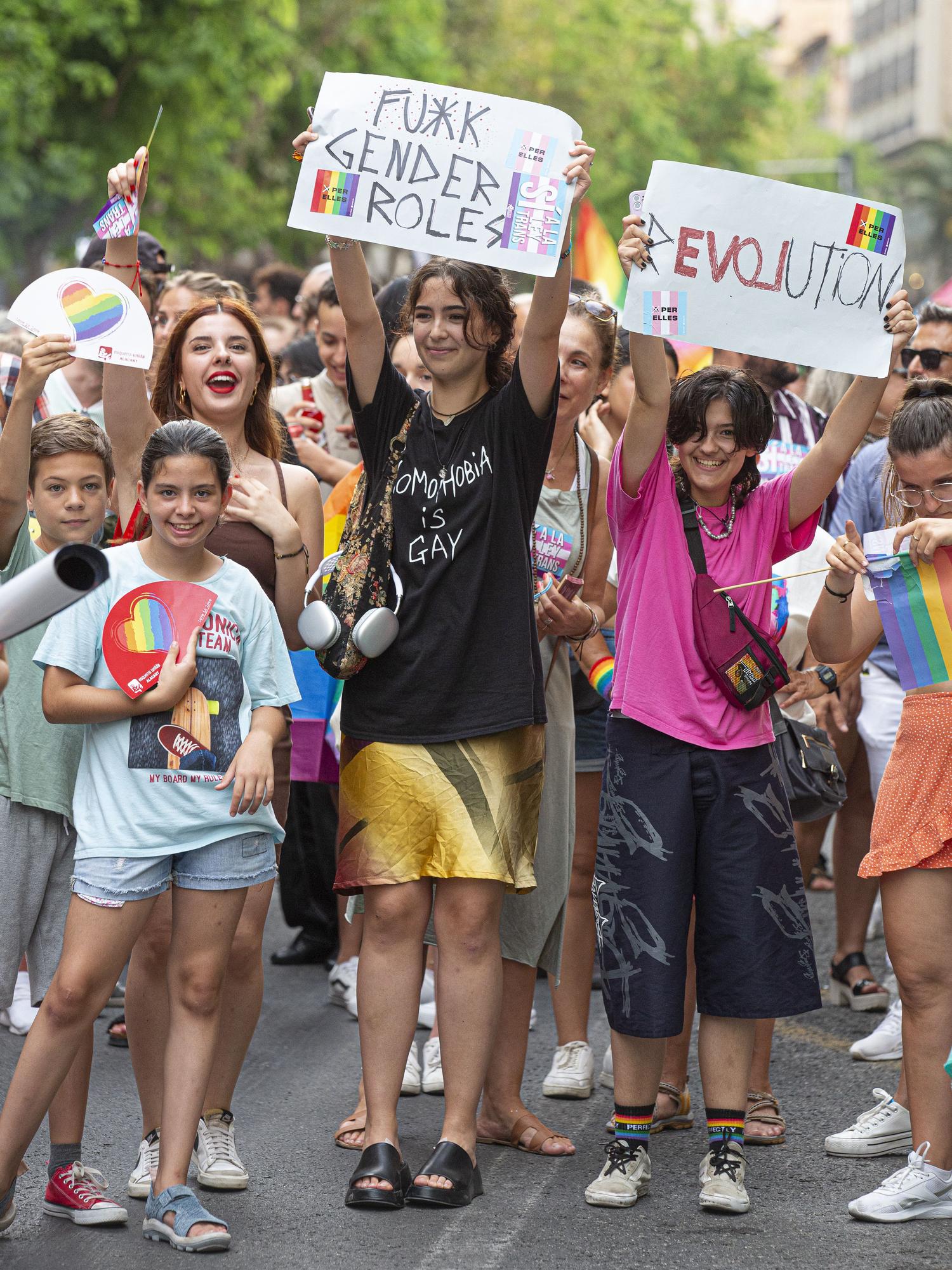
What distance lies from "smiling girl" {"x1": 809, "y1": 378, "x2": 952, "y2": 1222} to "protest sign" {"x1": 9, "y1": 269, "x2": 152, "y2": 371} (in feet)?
5.78

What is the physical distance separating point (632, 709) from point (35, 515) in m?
1.55

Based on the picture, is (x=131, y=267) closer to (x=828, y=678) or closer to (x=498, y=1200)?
(x=828, y=678)

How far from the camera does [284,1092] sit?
5035mm

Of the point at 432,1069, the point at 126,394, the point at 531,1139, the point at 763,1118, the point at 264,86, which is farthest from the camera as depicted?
the point at 264,86

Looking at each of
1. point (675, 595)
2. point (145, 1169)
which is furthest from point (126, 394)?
point (145, 1169)

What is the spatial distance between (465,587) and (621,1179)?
4.92ft

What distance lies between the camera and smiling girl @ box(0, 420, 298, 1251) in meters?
3.70

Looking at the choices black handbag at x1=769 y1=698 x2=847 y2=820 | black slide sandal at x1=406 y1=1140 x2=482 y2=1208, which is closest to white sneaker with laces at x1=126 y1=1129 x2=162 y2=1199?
black slide sandal at x1=406 y1=1140 x2=482 y2=1208

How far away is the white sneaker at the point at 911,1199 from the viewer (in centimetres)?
404

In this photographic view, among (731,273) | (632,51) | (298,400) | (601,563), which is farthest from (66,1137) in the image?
(632,51)

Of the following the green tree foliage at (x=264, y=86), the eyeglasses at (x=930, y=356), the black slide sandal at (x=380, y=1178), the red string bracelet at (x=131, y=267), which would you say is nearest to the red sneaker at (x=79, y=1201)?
the black slide sandal at (x=380, y=1178)

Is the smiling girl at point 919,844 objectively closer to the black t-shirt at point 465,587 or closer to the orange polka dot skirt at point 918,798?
the orange polka dot skirt at point 918,798

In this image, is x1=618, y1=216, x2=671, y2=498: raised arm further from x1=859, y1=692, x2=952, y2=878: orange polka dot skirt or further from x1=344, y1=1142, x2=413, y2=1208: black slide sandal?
x1=344, y1=1142, x2=413, y2=1208: black slide sandal

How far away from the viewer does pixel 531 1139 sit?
4508mm
